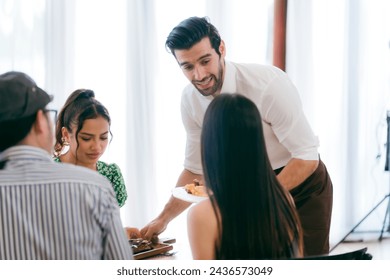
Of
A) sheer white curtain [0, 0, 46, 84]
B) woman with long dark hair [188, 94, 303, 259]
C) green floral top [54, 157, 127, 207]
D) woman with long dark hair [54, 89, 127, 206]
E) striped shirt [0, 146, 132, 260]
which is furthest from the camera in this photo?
sheer white curtain [0, 0, 46, 84]

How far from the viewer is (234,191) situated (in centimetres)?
101

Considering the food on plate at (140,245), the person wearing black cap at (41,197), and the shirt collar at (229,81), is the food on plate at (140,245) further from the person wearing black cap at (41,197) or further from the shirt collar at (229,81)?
the shirt collar at (229,81)

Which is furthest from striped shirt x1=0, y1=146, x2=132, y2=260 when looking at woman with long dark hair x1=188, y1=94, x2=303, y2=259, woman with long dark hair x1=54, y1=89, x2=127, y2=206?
woman with long dark hair x1=54, y1=89, x2=127, y2=206

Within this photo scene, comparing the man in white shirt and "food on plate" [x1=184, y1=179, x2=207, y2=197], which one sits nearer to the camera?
"food on plate" [x1=184, y1=179, x2=207, y2=197]

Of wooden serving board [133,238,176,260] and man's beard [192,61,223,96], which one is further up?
man's beard [192,61,223,96]

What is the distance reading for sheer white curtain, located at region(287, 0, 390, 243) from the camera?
2.65m

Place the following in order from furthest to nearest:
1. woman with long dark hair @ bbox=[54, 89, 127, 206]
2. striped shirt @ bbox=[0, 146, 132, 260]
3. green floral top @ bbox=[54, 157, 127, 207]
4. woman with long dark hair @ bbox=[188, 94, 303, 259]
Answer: green floral top @ bbox=[54, 157, 127, 207] < woman with long dark hair @ bbox=[54, 89, 127, 206] < woman with long dark hair @ bbox=[188, 94, 303, 259] < striped shirt @ bbox=[0, 146, 132, 260]

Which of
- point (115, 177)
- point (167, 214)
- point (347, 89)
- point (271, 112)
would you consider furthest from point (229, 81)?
point (347, 89)

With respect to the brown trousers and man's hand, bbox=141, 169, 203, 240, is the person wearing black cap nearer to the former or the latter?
man's hand, bbox=141, 169, 203, 240

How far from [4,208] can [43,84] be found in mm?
1803

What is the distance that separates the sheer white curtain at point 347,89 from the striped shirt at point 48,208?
1920mm

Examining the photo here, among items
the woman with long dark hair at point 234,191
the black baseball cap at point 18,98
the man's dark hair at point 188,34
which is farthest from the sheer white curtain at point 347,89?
the black baseball cap at point 18,98

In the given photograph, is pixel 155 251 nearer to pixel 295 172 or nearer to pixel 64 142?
pixel 295 172
